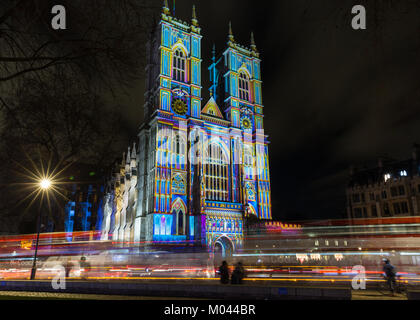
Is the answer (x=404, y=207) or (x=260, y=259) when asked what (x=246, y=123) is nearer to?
(x=260, y=259)

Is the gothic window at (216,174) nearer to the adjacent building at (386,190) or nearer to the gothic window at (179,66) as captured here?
the gothic window at (179,66)

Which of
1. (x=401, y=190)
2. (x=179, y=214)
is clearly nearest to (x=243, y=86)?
(x=179, y=214)

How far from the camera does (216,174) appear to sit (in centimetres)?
4625

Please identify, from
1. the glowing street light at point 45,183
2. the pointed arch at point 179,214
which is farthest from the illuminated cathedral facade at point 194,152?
the glowing street light at point 45,183

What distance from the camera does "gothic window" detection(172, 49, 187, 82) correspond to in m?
48.4

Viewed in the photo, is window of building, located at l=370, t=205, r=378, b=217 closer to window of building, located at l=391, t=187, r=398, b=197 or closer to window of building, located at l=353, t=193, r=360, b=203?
window of building, located at l=353, t=193, r=360, b=203

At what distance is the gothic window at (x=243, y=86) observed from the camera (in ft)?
177

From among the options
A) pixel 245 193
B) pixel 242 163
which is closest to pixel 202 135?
pixel 242 163

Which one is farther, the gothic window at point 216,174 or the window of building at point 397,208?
the window of building at point 397,208

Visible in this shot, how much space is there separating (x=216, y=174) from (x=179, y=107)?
452 inches

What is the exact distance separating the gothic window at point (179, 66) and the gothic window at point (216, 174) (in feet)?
39.0

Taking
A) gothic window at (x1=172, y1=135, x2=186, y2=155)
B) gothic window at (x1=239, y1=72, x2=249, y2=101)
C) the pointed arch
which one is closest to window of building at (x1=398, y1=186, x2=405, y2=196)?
gothic window at (x1=239, y1=72, x2=249, y2=101)
